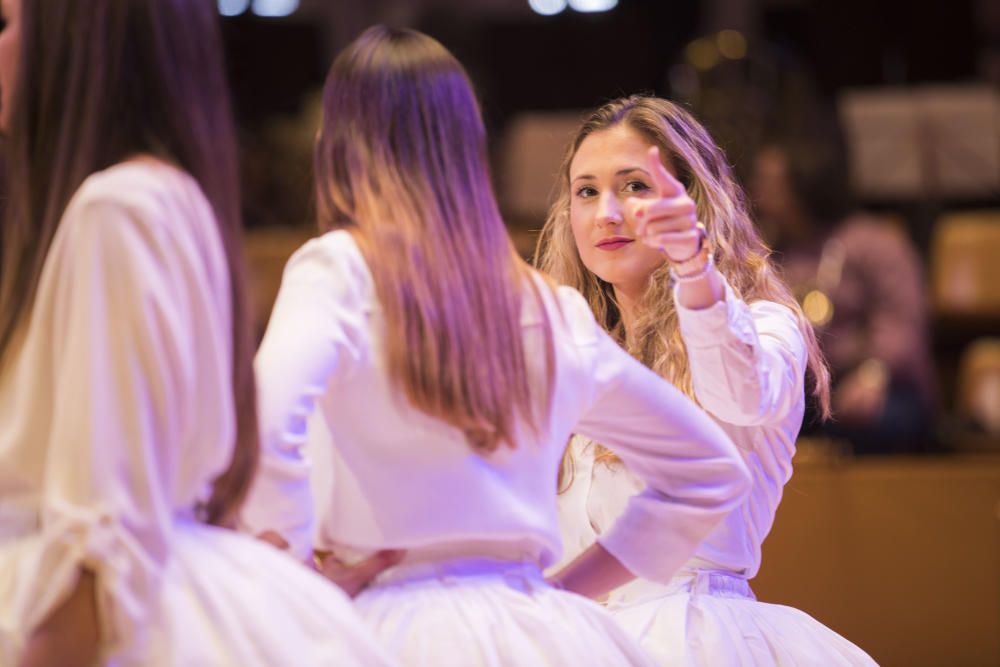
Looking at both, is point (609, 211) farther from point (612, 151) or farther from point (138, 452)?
point (138, 452)

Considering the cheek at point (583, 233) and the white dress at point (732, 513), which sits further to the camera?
the cheek at point (583, 233)

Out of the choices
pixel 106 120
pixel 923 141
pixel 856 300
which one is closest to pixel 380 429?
pixel 106 120

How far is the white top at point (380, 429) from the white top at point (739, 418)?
190 millimetres

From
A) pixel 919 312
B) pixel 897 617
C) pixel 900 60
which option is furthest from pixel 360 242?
pixel 900 60

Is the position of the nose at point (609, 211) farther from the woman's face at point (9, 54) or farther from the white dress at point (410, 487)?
the woman's face at point (9, 54)

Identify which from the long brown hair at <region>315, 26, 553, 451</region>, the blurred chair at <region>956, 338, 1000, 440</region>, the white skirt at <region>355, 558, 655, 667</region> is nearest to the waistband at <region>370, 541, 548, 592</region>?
the white skirt at <region>355, 558, 655, 667</region>

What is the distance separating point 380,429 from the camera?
134 cm

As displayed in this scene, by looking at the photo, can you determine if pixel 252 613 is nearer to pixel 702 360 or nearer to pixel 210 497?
pixel 210 497

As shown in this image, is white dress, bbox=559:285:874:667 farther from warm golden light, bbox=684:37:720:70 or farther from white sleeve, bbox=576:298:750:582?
warm golden light, bbox=684:37:720:70

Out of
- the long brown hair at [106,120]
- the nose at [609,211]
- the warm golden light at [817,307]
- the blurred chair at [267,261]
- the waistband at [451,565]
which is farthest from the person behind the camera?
the blurred chair at [267,261]

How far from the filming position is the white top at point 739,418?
1684 mm

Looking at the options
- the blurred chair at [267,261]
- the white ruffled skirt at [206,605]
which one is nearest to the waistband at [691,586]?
the white ruffled skirt at [206,605]

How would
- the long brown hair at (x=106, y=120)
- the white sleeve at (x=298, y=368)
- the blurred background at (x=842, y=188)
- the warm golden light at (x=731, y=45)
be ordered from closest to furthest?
the long brown hair at (x=106, y=120), the white sleeve at (x=298, y=368), the blurred background at (x=842, y=188), the warm golden light at (x=731, y=45)

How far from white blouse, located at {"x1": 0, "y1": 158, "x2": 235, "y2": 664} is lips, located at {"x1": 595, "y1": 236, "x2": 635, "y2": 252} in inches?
36.4
